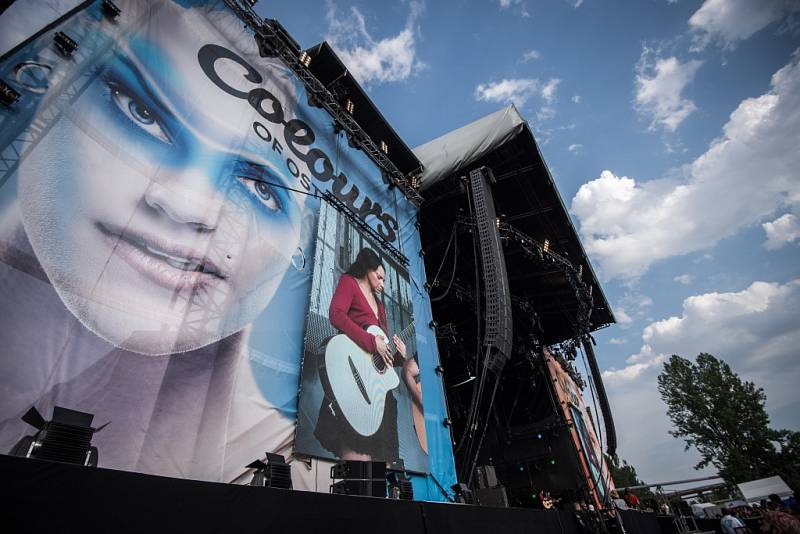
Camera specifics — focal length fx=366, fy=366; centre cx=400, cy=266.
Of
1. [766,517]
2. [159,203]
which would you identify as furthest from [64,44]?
[766,517]

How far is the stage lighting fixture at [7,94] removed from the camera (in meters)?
3.23

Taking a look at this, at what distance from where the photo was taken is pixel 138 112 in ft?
14.3

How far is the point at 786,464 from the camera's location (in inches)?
798

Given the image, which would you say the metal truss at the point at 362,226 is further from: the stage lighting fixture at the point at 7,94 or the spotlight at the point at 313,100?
the stage lighting fixture at the point at 7,94

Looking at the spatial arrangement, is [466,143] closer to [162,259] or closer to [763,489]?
[162,259]

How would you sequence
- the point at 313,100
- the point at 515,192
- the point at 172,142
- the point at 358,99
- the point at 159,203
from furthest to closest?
the point at 515,192 < the point at 358,99 < the point at 313,100 < the point at 172,142 < the point at 159,203

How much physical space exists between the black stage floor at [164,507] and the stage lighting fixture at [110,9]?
17.4 ft

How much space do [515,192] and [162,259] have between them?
993cm

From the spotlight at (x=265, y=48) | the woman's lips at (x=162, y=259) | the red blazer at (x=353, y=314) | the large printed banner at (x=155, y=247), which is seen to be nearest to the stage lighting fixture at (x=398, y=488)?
the large printed banner at (x=155, y=247)

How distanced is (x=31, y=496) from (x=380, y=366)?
5.47 m

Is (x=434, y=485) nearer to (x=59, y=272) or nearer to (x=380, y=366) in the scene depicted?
(x=380, y=366)

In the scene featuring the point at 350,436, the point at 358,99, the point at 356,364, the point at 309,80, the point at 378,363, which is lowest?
the point at 350,436

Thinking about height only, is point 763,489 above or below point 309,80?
below

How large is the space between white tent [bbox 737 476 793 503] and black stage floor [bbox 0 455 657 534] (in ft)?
63.7
